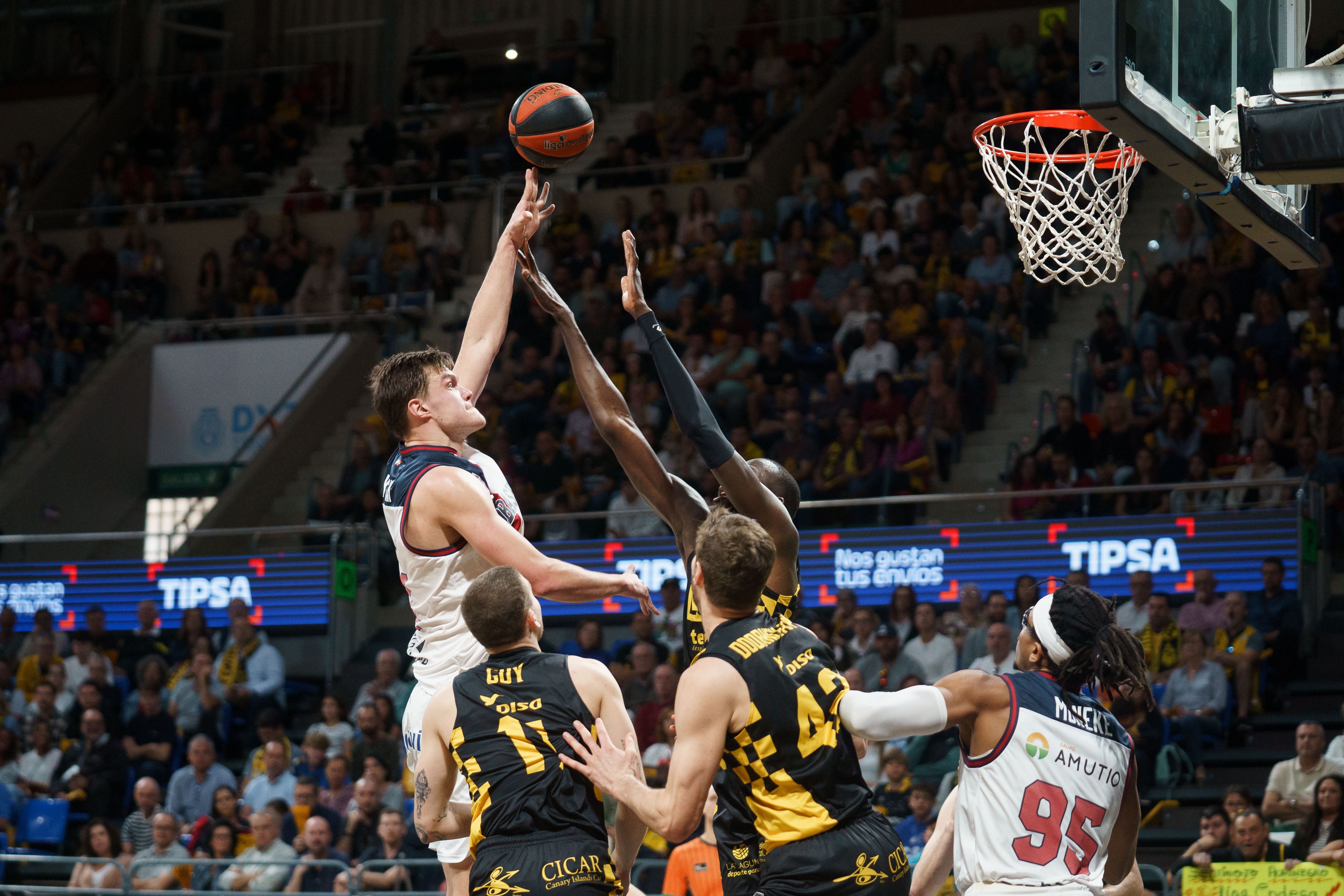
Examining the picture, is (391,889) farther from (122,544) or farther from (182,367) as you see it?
(182,367)

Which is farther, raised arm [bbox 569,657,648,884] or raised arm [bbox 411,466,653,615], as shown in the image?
raised arm [bbox 411,466,653,615]

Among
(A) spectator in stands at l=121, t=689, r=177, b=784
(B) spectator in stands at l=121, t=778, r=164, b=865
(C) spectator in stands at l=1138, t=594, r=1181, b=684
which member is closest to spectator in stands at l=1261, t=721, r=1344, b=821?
(C) spectator in stands at l=1138, t=594, r=1181, b=684

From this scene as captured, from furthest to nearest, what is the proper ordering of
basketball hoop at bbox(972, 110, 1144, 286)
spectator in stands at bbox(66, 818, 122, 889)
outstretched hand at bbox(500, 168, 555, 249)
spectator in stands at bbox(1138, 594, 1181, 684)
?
spectator in stands at bbox(66, 818, 122, 889), spectator in stands at bbox(1138, 594, 1181, 684), basketball hoop at bbox(972, 110, 1144, 286), outstretched hand at bbox(500, 168, 555, 249)

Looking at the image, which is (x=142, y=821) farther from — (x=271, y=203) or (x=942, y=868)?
(x=271, y=203)

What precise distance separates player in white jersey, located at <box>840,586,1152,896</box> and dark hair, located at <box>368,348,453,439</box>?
1.99 meters

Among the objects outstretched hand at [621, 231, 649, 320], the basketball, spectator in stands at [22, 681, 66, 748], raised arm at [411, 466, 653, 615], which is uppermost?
the basketball

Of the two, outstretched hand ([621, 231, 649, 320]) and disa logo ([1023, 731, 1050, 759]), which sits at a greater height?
outstretched hand ([621, 231, 649, 320])

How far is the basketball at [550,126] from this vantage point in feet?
20.4

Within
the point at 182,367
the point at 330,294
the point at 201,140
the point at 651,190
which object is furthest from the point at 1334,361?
the point at 201,140

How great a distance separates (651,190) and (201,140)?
288 inches

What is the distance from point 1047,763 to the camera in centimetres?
424

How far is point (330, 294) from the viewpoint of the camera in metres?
18.7

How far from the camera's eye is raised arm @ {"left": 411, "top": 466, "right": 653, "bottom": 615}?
487 centimetres

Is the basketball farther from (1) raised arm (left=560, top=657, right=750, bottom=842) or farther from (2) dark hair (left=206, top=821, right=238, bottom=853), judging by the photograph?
(2) dark hair (left=206, top=821, right=238, bottom=853)
